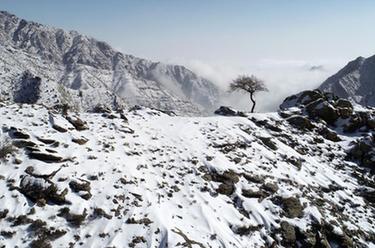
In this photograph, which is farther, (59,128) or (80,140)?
(59,128)

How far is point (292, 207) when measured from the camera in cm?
2809

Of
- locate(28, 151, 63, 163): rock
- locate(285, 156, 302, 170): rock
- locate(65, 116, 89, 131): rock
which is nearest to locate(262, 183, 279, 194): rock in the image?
locate(285, 156, 302, 170): rock

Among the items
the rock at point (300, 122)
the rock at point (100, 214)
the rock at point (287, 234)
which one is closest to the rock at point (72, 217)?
the rock at point (100, 214)

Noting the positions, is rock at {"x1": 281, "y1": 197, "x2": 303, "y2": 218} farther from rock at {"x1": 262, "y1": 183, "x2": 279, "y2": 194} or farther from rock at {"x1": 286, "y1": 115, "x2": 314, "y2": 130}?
rock at {"x1": 286, "y1": 115, "x2": 314, "y2": 130}

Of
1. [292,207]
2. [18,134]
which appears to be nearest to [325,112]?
[292,207]

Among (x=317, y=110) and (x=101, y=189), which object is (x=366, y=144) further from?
(x=101, y=189)

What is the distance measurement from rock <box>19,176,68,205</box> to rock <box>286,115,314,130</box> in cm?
3431

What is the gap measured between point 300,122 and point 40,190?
36146 millimetres

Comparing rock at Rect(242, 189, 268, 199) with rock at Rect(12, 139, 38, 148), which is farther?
rock at Rect(242, 189, 268, 199)

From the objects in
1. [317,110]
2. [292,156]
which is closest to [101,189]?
[292,156]

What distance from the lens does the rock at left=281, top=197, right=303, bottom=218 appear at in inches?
1080

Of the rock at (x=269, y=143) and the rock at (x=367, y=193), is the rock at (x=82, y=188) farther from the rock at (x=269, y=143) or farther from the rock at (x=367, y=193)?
the rock at (x=367, y=193)

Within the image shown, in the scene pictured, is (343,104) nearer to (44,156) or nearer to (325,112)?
(325,112)

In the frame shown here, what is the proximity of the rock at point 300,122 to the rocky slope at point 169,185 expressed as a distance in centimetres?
590
